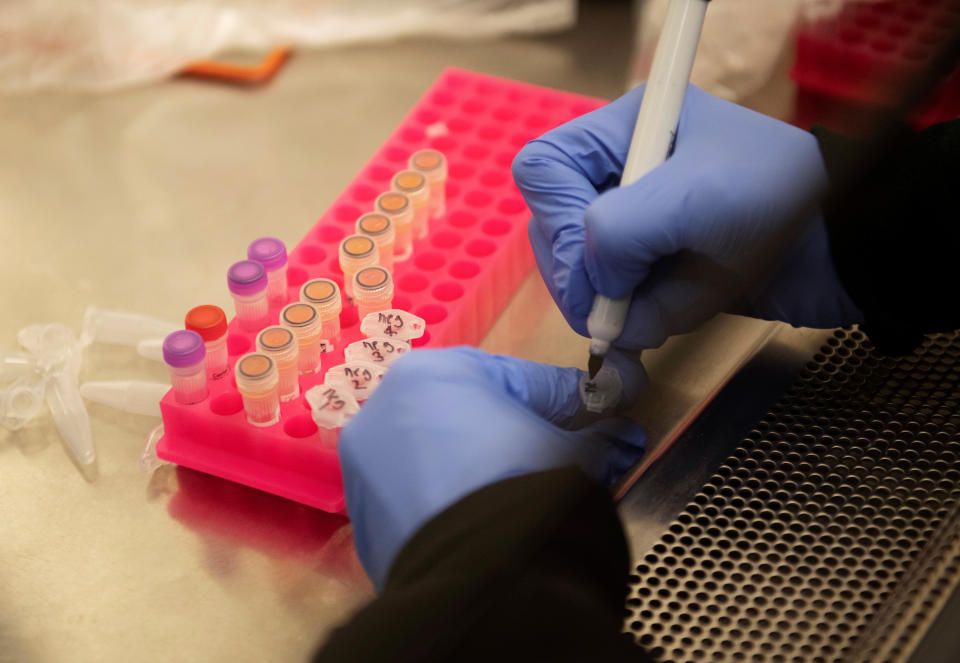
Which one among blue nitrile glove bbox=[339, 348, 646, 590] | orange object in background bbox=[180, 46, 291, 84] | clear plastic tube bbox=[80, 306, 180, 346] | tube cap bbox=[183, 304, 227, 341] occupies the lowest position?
clear plastic tube bbox=[80, 306, 180, 346]

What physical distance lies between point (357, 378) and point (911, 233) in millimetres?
607

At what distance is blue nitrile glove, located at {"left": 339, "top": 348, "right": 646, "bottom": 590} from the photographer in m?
0.83

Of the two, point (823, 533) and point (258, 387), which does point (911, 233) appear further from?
point (258, 387)

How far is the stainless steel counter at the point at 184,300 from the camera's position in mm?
958

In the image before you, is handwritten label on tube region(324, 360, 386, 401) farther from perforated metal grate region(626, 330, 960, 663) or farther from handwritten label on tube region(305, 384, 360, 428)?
perforated metal grate region(626, 330, 960, 663)

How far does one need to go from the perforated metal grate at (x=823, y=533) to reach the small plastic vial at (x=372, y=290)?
17.2 inches

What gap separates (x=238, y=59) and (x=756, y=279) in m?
1.07

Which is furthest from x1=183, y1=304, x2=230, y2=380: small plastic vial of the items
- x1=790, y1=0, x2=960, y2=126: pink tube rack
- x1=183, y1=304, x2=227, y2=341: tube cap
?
x1=790, y1=0, x2=960, y2=126: pink tube rack

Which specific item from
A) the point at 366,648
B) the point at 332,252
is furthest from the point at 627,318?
the point at 366,648

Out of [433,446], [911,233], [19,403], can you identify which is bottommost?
[19,403]

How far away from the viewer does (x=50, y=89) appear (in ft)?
5.54

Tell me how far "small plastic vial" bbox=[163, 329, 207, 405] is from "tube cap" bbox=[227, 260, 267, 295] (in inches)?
3.7

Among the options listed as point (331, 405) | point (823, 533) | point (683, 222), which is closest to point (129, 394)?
point (331, 405)

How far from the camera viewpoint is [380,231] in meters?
1.23
